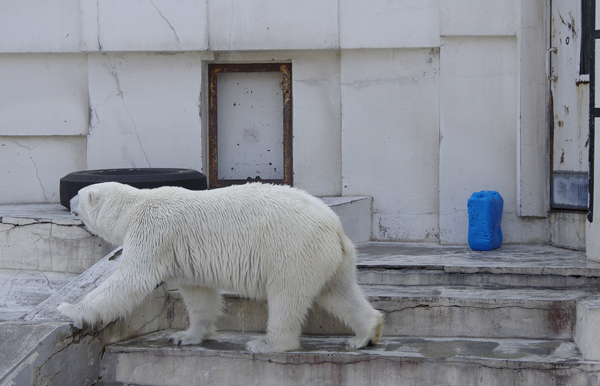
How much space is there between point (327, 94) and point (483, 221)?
1.93m

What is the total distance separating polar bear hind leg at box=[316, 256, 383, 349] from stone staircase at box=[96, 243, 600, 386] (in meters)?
0.08

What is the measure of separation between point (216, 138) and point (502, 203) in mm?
2752

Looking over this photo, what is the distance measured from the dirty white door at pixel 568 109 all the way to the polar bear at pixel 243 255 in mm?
2444

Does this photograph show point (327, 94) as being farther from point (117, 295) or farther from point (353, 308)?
point (117, 295)

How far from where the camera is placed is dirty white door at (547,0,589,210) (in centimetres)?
497

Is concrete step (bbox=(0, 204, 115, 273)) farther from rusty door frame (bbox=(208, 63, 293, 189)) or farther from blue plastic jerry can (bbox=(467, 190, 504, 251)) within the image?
blue plastic jerry can (bbox=(467, 190, 504, 251))

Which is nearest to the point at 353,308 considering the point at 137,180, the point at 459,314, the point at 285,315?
the point at 285,315

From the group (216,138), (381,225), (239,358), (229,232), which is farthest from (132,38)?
(239,358)

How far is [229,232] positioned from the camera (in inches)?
135

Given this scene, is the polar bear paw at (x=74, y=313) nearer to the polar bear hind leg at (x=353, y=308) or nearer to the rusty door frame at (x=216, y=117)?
the polar bear hind leg at (x=353, y=308)

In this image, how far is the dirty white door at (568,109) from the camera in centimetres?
497

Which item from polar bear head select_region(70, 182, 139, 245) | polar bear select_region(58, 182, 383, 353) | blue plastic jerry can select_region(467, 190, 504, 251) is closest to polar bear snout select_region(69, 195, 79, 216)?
polar bear head select_region(70, 182, 139, 245)

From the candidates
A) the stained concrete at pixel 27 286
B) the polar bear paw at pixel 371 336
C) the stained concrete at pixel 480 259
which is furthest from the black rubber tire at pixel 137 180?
the polar bear paw at pixel 371 336

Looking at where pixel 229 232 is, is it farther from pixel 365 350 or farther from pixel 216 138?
pixel 216 138
